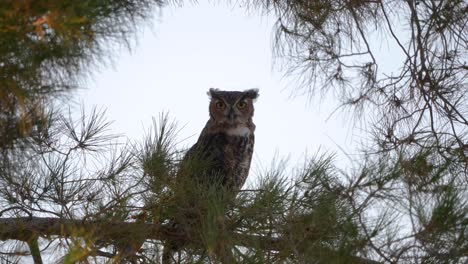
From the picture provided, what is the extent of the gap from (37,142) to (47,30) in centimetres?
58

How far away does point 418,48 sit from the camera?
3.16 m

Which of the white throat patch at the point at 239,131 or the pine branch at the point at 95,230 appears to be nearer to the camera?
the pine branch at the point at 95,230

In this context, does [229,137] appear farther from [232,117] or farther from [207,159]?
[207,159]

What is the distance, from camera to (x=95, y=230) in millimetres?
2373

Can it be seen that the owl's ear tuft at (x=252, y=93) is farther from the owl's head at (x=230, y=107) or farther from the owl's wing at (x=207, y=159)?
the owl's wing at (x=207, y=159)

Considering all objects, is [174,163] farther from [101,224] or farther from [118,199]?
[101,224]

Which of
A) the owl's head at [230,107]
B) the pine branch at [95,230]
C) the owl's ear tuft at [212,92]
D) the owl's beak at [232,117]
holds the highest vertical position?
the owl's ear tuft at [212,92]

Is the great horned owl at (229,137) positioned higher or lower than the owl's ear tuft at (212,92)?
lower

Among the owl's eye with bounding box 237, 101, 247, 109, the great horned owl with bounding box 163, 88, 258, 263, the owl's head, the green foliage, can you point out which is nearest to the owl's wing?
the great horned owl with bounding box 163, 88, 258, 263

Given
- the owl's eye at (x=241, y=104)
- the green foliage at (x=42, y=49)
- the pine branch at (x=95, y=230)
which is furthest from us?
the owl's eye at (x=241, y=104)

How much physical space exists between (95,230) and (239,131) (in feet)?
6.90

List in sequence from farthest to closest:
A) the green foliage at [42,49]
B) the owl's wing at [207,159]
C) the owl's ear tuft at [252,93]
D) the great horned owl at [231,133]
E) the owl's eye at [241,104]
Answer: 1. the owl's ear tuft at [252,93]
2. the owl's eye at [241,104]
3. the great horned owl at [231,133]
4. the owl's wing at [207,159]
5. the green foliage at [42,49]

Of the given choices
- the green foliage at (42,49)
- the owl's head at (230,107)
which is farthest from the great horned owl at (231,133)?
the green foliage at (42,49)

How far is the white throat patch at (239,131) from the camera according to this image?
14.3 ft
